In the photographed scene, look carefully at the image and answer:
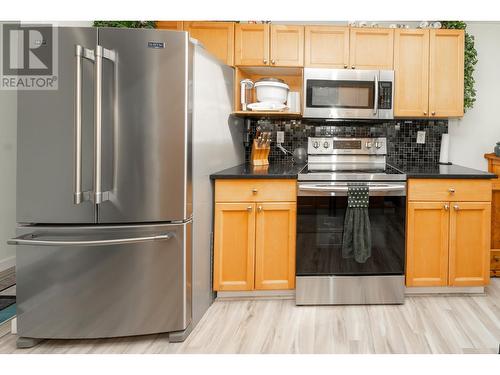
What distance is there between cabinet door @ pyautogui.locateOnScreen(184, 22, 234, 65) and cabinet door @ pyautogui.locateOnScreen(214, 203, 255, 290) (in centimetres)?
121

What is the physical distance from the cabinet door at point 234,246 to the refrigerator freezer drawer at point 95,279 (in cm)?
52

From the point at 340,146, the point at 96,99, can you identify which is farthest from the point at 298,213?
the point at 96,99

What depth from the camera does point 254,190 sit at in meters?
2.43

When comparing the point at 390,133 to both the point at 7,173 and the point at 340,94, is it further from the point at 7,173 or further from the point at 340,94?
the point at 7,173

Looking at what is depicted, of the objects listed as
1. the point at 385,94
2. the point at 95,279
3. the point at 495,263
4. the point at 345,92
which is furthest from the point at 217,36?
the point at 495,263

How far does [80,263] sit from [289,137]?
2.00m

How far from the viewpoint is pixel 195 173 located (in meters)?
2.08

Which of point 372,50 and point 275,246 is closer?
point 275,246

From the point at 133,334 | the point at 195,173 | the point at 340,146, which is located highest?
the point at 340,146

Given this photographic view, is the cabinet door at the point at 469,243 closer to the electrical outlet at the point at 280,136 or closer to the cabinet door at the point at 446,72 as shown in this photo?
the cabinet door at the point at 446,72

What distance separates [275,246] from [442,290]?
1256 mm

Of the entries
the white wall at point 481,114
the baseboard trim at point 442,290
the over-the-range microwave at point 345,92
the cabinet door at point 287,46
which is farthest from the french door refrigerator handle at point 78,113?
the white wall at point 481,114
